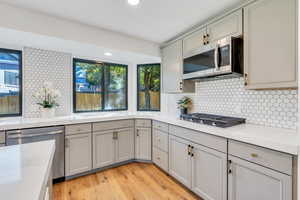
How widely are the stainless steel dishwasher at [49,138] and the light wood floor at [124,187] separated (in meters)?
0.23

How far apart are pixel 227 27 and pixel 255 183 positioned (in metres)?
1.65

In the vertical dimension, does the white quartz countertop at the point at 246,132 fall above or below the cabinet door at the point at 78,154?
above

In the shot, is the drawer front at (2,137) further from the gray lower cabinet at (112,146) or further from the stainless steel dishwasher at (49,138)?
the gray lower cabinet at (112,146)

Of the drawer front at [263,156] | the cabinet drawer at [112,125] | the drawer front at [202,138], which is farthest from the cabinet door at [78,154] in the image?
the drawer front at [263,156]

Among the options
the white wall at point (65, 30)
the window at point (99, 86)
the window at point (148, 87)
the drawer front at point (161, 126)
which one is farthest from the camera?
the window at point (148, 87)

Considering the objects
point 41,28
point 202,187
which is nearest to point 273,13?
point 202,187

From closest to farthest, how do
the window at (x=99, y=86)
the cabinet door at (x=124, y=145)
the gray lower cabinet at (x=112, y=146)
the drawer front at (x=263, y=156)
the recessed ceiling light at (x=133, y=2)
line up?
the drawer front at (x=263, y=156) → the recessed ceiling light at (x=133, y=2) → the gray lower cabinet at (x=112, y=146) → the cabinet door at (x=124, y=145) → the window at (x=99, y=86)

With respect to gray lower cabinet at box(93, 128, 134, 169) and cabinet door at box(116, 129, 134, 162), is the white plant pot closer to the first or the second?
gray lower cabinet at box(93, 128, 134, 169)

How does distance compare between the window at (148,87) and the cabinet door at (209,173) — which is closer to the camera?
the cabinet door at (209,173)

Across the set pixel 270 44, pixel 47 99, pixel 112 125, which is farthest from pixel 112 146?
pixel 270 44

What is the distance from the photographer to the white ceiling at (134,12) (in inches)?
68.5

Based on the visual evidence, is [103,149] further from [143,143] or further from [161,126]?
[161,126]

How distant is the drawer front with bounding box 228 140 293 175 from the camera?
1.13m

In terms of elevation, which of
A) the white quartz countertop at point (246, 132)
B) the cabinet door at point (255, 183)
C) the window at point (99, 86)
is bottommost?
the cabinet door at point (255, 183)
